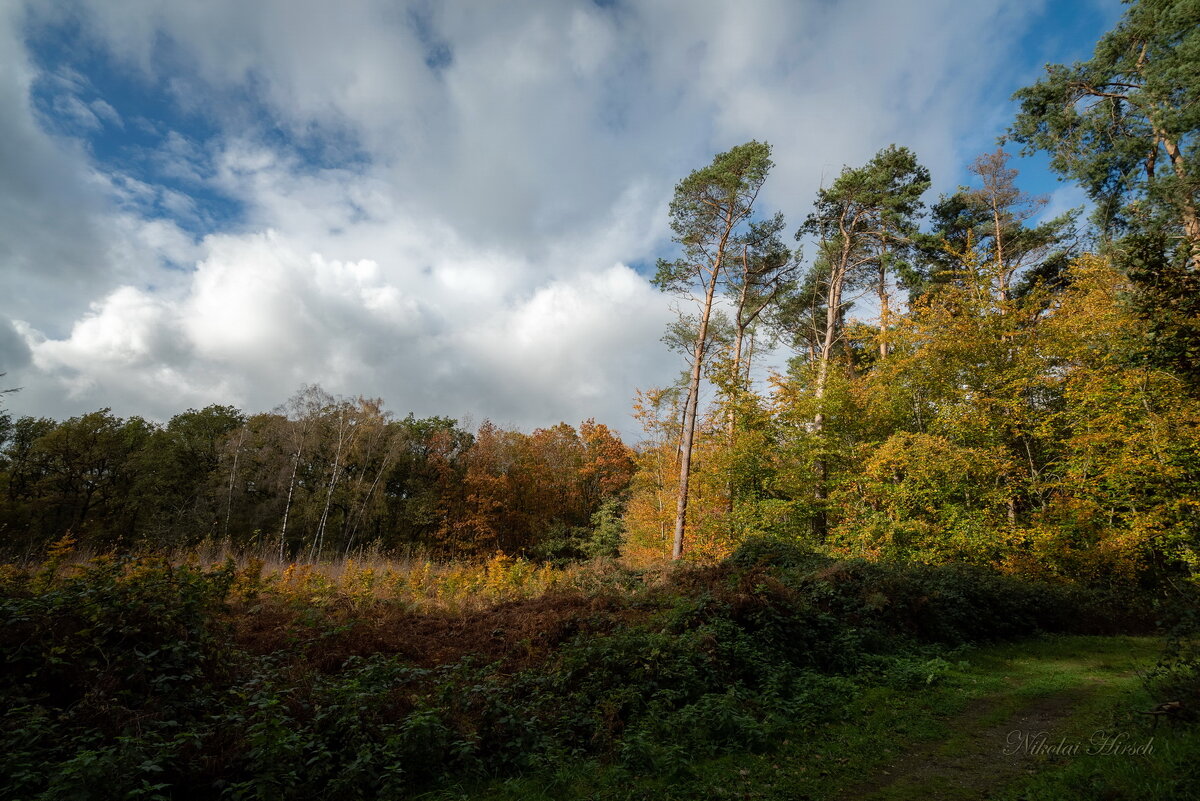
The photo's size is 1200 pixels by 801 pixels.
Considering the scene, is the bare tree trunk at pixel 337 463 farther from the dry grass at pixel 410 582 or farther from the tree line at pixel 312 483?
the dry grass at pixel 410 582

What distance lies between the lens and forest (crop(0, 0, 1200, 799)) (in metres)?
4.15

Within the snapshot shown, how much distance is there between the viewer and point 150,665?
4629 millimetres

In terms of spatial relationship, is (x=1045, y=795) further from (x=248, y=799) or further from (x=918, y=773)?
(x=248, y=799)

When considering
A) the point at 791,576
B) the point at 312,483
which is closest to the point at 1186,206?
the point at 791,576

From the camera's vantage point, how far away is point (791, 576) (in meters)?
9.62

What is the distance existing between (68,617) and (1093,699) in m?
11.0

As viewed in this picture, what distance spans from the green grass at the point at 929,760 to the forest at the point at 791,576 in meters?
0.04

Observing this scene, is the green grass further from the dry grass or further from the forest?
the dry grass

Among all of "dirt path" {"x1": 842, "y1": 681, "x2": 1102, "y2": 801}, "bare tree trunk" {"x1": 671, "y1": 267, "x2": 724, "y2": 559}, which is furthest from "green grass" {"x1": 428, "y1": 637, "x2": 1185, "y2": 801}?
"bare tree trunk" {"x1": 671, "y1": 267, "x2": 724, "y2": 559}

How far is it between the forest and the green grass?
0.15 feet

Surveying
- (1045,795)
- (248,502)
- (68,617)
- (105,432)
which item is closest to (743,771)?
(1045,795)

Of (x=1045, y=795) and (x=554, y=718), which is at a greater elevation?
(x=1045, y=795)

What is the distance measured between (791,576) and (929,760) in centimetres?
488

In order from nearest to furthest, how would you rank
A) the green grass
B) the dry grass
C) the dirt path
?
the green grass < the dirt path < the dry grass
